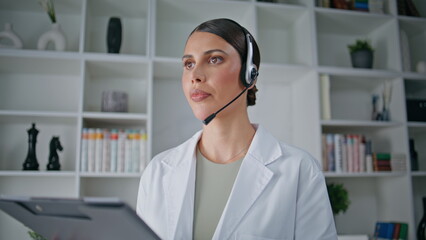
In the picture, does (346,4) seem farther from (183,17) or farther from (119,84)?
(119,84)

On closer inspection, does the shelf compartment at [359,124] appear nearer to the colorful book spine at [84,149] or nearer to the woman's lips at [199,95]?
the colorful book spine at [84,149]

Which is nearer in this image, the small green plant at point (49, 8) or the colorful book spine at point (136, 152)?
the colorful book spine at point (136, 152)

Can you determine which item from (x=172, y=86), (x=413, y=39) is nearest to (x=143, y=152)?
(x=172, y=86)

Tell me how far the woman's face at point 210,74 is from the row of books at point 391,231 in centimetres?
205

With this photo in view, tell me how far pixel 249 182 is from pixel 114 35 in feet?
5.69

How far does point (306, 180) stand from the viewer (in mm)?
1062

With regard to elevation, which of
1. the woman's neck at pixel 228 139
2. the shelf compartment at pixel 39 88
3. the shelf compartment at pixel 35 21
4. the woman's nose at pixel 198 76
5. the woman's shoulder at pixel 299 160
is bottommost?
the woman's shoulder at pixel 299 160

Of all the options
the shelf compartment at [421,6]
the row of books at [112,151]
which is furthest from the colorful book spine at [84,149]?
the shelf compartment at [421,6]

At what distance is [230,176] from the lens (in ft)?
3.65

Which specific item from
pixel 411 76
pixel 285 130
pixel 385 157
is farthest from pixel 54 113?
pixel 411 76

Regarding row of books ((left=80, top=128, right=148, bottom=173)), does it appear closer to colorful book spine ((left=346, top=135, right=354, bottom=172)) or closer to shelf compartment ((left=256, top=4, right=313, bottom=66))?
shelf compartment ((left=256, top=4, right=313, bottom=66))

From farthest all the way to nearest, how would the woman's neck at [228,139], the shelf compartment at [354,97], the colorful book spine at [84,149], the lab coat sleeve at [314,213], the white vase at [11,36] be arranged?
the shelf compartment at [354,97], the white vase at [11,36], the colorful book spine at [84,149], the woman's neck at [228,139], the lab coat sleeve at [314,213]

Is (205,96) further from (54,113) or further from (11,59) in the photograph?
(11,59)

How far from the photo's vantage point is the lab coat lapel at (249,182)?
1.02 meters
